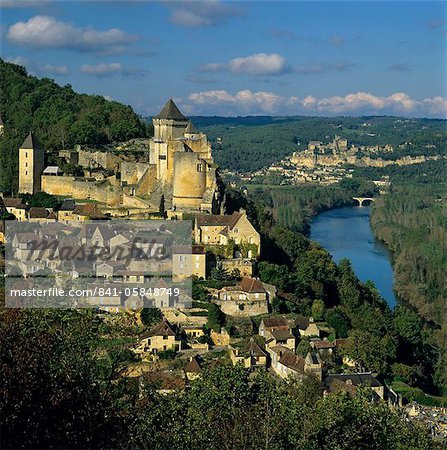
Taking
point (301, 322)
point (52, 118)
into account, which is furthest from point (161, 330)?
point (52, 118)

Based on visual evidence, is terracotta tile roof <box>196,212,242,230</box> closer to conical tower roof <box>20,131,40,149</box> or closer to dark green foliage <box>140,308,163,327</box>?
dark green foliage <box>140,308,163,327</box>

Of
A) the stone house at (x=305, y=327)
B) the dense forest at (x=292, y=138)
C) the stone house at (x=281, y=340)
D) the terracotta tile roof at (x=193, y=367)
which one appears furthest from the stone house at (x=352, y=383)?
the dense forest at (x=292, y=138)

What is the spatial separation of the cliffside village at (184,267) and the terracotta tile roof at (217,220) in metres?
0.03

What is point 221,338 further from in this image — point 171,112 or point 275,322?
point 171,112

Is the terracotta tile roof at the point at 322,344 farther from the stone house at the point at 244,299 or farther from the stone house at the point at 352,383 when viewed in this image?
the stone house at the point at 244,299

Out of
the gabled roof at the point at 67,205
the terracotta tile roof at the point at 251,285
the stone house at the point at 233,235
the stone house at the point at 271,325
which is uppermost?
the gabled roof at the point at 67,205

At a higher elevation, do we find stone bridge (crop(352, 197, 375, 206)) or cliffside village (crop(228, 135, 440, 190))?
cliffside village (crop(228, 135, 440, 190))

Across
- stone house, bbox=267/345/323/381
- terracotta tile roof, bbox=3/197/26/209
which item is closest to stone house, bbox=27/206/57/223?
terracotta tile roof, bbox=3/197/26/209

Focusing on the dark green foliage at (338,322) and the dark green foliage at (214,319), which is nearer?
the dark green foliage at (214,319)

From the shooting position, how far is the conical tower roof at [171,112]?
89.1 feet

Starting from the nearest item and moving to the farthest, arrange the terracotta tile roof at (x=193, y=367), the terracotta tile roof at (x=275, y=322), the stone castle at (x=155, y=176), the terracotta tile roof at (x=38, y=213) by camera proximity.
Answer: the terracotta tile roof at (x=193, y=367)
the terracotta tile roof at (x=275, y=322)
the terracotta tile roof at (x=38, y=213)
the stone castle at (x=155, y=176)

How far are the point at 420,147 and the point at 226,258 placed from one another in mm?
109971

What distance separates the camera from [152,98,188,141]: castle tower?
2702cm

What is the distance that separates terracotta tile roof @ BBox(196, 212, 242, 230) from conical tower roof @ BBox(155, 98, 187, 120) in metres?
5.07
